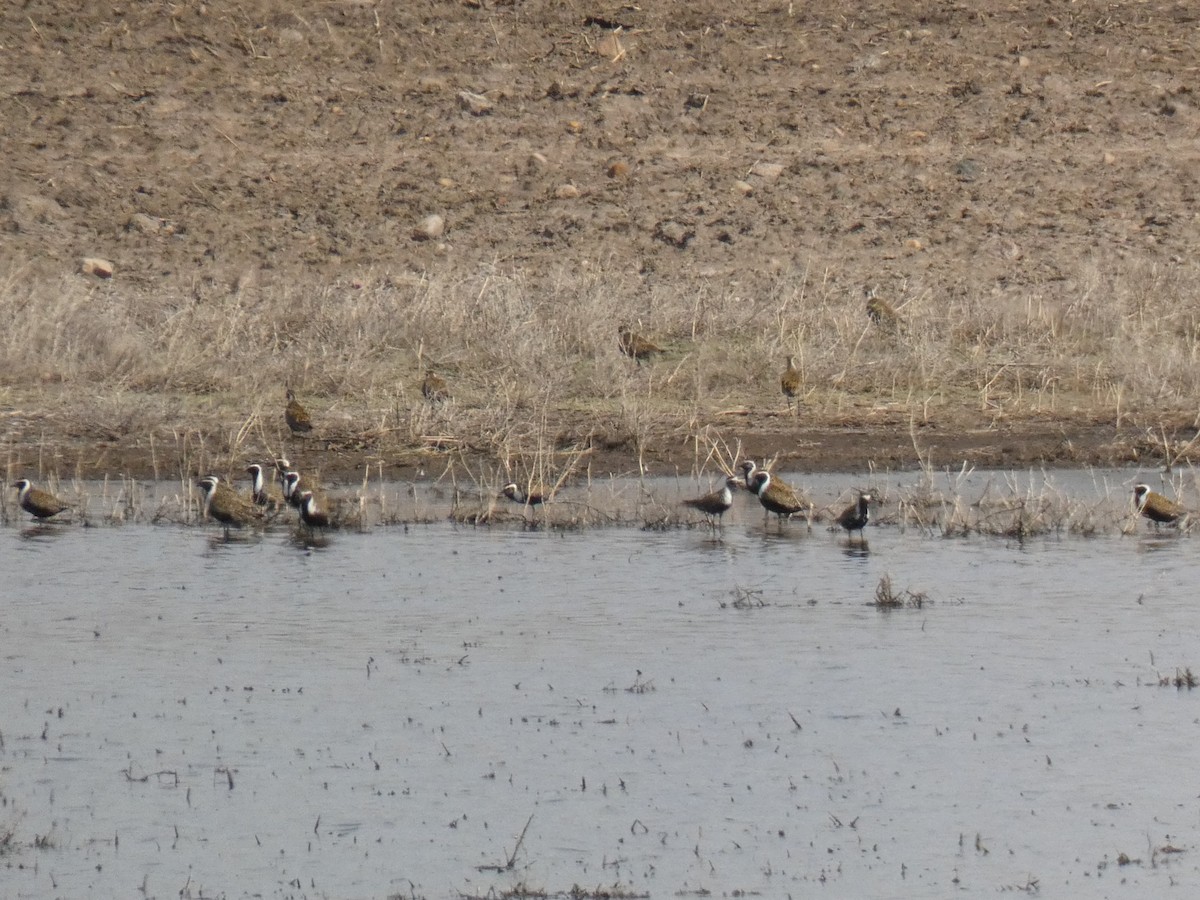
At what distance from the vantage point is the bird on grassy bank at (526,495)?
14.1 m

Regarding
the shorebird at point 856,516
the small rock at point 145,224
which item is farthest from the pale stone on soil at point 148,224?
the shorebird at point 856,516

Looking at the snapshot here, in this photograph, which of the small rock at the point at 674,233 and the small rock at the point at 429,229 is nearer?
the small rock at the point at 674,233

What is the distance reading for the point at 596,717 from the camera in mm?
8852

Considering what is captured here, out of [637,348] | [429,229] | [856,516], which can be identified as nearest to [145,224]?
[429,229]

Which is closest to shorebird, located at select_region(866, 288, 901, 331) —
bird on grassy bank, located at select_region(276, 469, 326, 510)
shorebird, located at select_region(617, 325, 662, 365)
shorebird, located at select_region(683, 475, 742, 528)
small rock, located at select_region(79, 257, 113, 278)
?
shorebird, located at select_region(617, 325, 662, 365)

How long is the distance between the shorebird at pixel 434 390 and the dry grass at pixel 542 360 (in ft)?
0.77

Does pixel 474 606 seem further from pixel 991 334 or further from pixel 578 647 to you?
pixel 991 334

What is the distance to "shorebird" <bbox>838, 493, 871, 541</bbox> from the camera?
13125 mm

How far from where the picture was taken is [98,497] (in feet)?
49.0

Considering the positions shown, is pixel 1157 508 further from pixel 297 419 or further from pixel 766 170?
pixel 766 170

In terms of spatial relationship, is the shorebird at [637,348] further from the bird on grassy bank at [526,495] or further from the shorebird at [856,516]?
the shorebird at [856,516]

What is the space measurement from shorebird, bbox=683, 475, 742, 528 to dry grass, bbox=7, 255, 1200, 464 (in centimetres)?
215

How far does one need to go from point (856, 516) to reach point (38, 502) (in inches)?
211

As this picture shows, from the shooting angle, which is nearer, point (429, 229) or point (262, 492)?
point (262, 492)
